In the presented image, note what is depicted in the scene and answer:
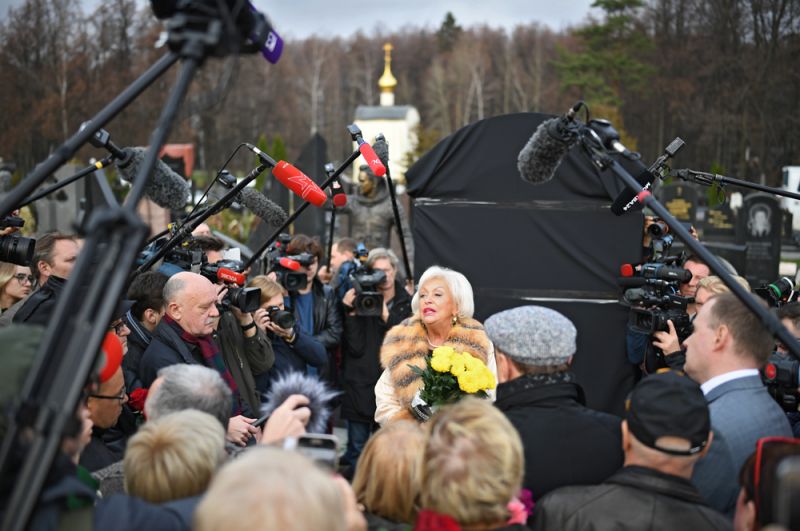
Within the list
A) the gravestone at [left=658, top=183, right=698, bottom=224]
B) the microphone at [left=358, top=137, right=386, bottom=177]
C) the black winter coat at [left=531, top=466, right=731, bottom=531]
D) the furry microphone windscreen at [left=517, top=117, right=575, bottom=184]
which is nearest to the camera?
the black winter coat at [left=531, top=466, right=731, bottom=531]

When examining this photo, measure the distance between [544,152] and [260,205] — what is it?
6.89 feet

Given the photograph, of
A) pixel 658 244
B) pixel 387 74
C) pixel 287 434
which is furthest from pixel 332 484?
pixel 387 74

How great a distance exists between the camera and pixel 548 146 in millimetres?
3123

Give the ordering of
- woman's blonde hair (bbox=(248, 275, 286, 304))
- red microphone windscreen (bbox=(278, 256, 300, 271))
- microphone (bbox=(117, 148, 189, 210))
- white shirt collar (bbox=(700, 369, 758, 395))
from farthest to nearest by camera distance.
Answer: red microphone windscreen (bbox=(278, 256, 300, 271)) → woman's blonde hair (bbox=(248, 275, 286, 304)) → microphone (bbox=(117, 148, 189, 210)) → white shirt collar (bbox=(700, 369, 758, 395))

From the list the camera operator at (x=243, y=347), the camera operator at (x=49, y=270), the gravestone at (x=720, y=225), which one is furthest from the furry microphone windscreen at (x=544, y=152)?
the gravestone at (x=720, y=225)

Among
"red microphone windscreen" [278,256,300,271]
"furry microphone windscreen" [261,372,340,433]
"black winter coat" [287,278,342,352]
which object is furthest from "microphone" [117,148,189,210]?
"black winter coat" [287,278,342,352]

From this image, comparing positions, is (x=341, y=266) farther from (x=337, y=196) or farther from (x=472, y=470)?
(x=472, y=470)

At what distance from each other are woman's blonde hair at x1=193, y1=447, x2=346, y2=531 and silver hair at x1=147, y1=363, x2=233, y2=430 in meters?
1.01

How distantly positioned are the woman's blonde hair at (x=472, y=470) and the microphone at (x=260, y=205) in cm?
271

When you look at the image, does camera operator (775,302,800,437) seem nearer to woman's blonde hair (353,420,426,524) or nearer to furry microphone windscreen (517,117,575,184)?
furry microphone windscreen (517,117,575,184)

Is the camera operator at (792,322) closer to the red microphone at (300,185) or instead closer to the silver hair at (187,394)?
the red microphone at (300,185)

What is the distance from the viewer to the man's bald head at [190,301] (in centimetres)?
398

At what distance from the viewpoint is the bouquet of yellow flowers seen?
3.35 m

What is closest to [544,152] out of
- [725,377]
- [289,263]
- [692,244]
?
[692,244]
